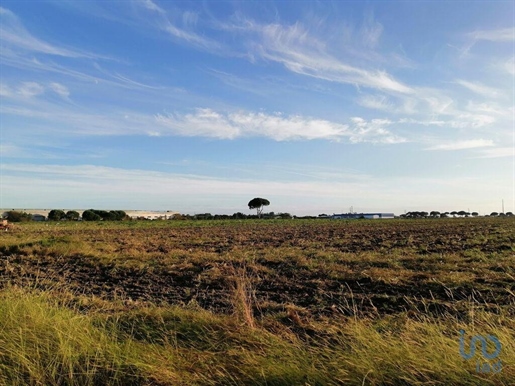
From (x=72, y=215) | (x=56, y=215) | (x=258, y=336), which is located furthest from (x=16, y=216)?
(x=258, y=336)

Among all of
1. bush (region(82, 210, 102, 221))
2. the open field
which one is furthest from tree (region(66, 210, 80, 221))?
the open field

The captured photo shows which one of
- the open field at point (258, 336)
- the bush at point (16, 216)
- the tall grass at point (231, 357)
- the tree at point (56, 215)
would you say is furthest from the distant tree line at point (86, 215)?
the tall grass at point (231, 357)

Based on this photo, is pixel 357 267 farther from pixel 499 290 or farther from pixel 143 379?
pixel 143 379

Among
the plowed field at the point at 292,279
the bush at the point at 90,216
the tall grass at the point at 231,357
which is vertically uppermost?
the bush at the point at 90,216

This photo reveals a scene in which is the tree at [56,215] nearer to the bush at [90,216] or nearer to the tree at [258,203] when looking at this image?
the bush at [90,216]

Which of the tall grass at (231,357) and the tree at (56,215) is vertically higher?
the tree at (56,215)

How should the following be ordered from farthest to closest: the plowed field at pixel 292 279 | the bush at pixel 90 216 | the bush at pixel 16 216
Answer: the bush at pixel 90 216 → the bush at pixel 16 216 → the plowed field at pixel 292 279

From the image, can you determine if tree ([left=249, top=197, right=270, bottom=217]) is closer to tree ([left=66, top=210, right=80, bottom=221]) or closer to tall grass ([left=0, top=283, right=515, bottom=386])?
tree ([left=66, top=210, right=80, bottom=221])

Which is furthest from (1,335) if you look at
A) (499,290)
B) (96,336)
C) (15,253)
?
(15,253)

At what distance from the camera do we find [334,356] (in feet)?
11.3


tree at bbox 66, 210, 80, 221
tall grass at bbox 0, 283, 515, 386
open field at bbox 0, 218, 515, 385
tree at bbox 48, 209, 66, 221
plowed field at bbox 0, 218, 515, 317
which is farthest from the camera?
tree at bbox 66, 210, 80, 221

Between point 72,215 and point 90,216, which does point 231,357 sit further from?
point 72,215

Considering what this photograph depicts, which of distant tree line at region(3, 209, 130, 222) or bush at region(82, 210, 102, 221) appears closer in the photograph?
bush at region(82, 210, 102, 221)

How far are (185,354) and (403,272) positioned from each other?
7.93m
